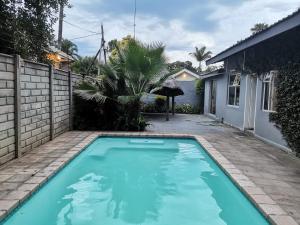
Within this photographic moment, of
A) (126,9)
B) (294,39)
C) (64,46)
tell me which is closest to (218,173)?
(294,39)

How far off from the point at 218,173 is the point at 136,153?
2.89m

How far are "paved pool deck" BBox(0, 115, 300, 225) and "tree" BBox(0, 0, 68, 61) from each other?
403 cm

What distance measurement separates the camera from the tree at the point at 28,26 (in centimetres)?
995

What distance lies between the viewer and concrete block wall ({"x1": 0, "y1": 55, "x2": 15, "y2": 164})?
5.49 m

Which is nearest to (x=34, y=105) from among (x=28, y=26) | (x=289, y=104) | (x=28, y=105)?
(x=28, y=105)

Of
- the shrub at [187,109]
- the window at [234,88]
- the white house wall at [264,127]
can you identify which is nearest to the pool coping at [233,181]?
the white house wall at [264,127]

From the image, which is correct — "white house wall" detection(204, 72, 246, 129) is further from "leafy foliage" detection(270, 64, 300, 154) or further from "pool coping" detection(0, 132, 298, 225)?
"pool coping" detection(0, 132, 298, 225)

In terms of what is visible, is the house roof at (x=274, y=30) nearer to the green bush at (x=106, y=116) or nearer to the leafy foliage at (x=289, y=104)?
the leafy foliage at (x=289, y=104)

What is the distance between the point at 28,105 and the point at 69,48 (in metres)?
33.9

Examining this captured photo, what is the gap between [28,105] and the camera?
6805mm

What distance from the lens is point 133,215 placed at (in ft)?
13.7

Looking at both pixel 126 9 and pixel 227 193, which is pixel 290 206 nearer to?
pixel 227 193

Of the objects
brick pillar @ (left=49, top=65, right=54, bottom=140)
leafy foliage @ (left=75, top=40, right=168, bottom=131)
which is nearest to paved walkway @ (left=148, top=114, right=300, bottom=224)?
leafy foliage @ (left=75, top=40, right=168, bottom=131)

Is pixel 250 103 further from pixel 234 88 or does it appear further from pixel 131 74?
pixel 131 74
